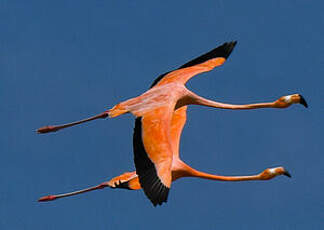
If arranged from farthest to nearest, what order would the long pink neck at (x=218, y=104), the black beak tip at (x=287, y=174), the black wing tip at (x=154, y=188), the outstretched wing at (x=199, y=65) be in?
1. the outstretched wing at (x=199, y=65)
2. the long pink neck at (x=218, y=104)
3. the black beak tip at (x=287, y=174)
4. the black wing tip at (x=154, y=188)

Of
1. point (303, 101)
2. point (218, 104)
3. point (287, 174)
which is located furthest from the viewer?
point (218, 104)

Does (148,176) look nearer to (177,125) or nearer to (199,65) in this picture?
(177,125)

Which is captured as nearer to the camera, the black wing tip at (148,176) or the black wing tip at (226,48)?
the black wing tip at (148,176)

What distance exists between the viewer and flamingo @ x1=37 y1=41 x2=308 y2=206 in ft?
76.3

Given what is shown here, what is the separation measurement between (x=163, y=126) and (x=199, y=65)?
19.1 ft

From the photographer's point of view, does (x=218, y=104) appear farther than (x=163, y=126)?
Yes

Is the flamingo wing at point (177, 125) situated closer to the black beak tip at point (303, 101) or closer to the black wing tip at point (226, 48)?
the black wing tip at point (226, 48)

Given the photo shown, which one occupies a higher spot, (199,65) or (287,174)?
(199,65)

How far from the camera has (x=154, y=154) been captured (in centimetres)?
2364

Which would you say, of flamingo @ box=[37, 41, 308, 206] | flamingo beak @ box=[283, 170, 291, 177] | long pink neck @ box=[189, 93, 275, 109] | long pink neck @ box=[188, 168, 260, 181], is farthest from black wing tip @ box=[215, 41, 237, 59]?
flamingo beak @ box=[283, 170, 291, 177]

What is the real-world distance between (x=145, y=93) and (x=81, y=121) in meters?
2.25

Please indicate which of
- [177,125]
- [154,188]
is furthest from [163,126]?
[177,125]

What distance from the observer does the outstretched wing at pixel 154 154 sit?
22875 millimetres

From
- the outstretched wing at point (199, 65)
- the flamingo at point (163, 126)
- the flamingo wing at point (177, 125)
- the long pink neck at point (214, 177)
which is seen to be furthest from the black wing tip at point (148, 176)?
the outstretched wing at point (199, 65)
